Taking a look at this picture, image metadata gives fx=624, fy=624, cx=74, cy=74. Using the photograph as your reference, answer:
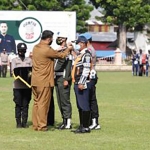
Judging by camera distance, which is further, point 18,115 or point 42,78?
point 18,115

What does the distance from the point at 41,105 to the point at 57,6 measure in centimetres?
4975

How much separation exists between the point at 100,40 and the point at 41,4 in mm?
29626

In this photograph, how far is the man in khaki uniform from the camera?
40.1 ft

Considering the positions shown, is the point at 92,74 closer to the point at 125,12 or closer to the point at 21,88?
the point at 21,88

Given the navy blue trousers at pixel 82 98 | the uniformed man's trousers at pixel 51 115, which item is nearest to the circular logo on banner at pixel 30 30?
the uniformed man's trousers at pixel 51 115

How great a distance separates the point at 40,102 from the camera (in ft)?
40.4

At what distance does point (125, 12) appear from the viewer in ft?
207

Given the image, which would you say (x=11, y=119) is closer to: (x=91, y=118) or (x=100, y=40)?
(x=91, y=118)

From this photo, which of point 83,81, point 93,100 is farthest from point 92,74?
point 93,100

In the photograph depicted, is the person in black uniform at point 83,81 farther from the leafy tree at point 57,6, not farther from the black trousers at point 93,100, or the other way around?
the leafy tree at point 57,6

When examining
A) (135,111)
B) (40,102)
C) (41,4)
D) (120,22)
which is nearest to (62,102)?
(40,102)

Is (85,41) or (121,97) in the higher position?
(85,41)

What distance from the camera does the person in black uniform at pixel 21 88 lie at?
42.2 feet

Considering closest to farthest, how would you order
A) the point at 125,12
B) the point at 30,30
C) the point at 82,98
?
the point at 82,98 → the point at 30,30 → the point at 125,12
